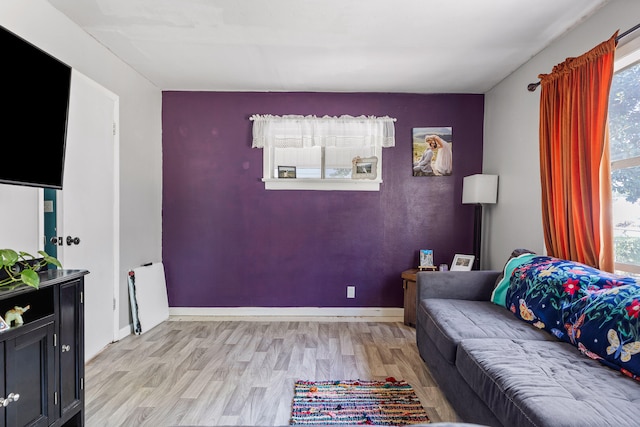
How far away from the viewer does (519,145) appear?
3361 millimetres

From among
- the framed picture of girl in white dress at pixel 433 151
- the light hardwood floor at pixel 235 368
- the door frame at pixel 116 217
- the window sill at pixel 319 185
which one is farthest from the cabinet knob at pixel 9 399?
the framed picture of girl in white dress at pixel 433 151

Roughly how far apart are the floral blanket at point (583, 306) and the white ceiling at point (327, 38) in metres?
1.66

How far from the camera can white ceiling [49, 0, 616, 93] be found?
2.43 metres

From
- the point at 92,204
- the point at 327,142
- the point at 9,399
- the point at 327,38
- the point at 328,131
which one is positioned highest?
the point at 327,38

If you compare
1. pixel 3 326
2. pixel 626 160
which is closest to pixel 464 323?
pixel 626 160

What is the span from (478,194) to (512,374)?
2375 mm

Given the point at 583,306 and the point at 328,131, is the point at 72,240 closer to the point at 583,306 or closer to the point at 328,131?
the point at 328,131

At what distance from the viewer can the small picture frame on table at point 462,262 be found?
3815mm

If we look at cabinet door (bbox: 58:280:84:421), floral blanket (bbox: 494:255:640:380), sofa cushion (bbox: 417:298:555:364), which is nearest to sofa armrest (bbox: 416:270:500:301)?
sofa cushion (bbox: 417:298:555:364)

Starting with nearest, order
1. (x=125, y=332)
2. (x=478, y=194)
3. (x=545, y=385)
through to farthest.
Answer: (x=545, y=385) → (x=125, y=332) → (x=478, y=194)

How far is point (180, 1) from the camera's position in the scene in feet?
7.82

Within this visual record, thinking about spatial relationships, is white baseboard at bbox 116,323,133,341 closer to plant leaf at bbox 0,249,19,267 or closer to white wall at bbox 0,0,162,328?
white wall at bbox 0,0,162,328

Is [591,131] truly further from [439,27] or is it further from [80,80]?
[80,80]

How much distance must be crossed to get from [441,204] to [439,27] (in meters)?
1.96
